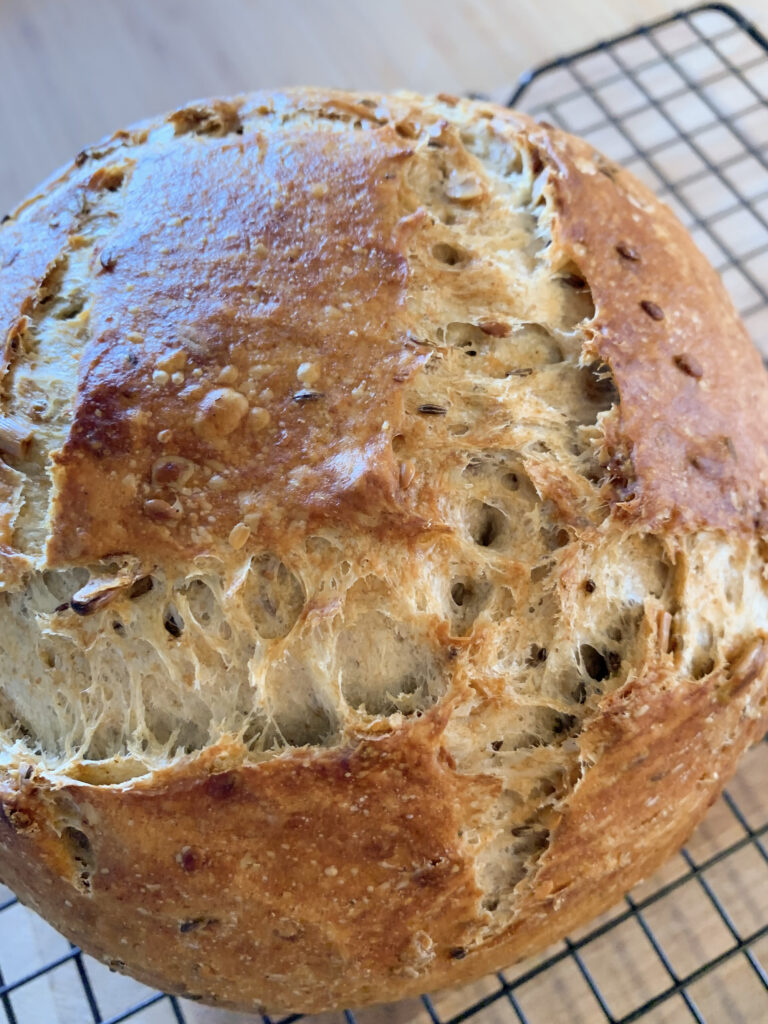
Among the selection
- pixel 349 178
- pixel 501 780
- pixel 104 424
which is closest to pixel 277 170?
pixel 349 178

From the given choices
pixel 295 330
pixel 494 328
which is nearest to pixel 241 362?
pixel 295 330

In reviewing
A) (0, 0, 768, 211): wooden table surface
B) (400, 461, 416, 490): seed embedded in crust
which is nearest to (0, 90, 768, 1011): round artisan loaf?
(400, 461, 416, 490): seed embedded in crust

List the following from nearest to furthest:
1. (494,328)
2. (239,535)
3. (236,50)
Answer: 1. (239,535)
2. (494,328)
3. (236,50)

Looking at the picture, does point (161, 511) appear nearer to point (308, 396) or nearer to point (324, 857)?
point (308, 396)

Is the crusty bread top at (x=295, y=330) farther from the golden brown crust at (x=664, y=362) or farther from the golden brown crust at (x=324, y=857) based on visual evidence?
the golden brown crust at (x=324, y=857)

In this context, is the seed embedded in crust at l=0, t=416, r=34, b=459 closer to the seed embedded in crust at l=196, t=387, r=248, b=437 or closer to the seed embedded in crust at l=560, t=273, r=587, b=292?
the seed embedded in crust at l=196, t=387, r=248, b=437

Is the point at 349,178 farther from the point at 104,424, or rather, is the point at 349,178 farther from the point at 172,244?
the point at 104,424

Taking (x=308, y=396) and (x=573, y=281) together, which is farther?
(x=573, y=281)
